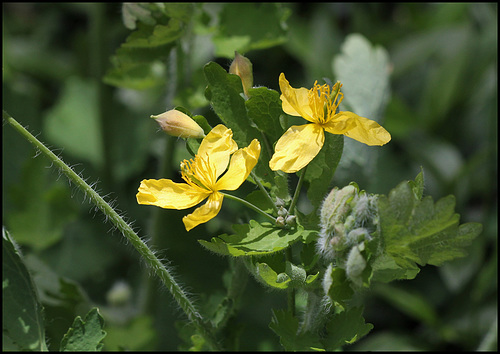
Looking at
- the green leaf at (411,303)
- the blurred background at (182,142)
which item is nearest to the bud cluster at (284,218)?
the blurred background at (182,142)

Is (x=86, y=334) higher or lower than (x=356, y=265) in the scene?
lower

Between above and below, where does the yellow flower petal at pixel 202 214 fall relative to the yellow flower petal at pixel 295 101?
below

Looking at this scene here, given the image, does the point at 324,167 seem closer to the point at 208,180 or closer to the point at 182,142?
the point at 208,180

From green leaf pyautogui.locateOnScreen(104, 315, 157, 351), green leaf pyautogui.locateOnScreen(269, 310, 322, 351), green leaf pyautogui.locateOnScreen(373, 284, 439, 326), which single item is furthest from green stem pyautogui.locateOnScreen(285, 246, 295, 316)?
green leaf pyautogui.locateOnScreen(373, 284, 439, 326)

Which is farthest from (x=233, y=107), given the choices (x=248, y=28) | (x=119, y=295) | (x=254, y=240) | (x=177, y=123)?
(x=119, y=295)

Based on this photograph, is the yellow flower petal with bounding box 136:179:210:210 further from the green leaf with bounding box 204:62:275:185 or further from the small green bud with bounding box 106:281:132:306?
the small green bud with bounding box 106:281:132:306

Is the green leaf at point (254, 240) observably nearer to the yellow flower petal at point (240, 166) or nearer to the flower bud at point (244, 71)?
the yellow flower petal at point (240, 166)
